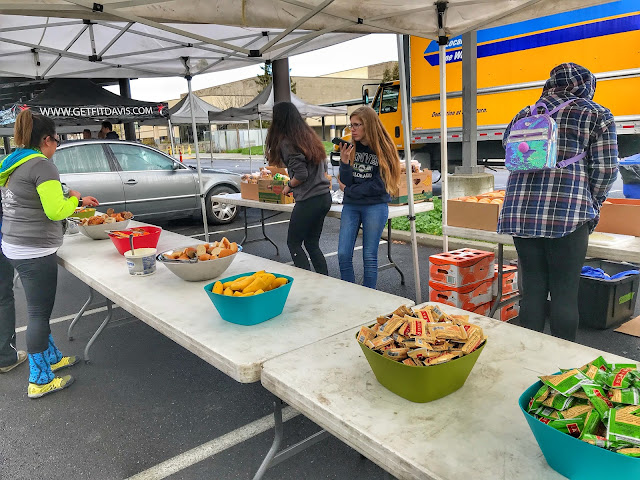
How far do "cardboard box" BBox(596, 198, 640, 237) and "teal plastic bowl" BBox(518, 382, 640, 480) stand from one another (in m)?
2.64

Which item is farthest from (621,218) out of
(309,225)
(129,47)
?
(129,47)

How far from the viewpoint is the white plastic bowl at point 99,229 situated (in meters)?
3.65

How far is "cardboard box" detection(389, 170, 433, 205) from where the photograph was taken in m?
4.94

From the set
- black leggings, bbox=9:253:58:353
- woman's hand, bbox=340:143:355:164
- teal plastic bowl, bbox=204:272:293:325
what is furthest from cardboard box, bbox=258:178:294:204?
teal plastic bowl, bbox=204:272:293:325

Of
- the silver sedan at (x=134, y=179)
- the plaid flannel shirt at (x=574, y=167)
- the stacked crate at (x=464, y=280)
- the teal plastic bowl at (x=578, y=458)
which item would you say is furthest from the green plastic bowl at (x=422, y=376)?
the silver sedan at (x=134, y=179)

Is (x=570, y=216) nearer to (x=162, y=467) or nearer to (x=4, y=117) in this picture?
(x=162, y=467)

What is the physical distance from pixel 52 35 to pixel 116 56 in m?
0.86

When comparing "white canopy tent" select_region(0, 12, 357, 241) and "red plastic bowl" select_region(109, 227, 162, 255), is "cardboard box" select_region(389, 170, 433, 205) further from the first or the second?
"red plastic bowl" select_region(109, 227, 162, 255)

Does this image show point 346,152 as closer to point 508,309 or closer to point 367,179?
point 367,179

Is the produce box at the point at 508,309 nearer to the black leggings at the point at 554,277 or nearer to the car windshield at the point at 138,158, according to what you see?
the black leggings at the point at 554,277

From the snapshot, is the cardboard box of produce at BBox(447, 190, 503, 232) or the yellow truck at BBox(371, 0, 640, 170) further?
the yellow truck at BBox(371, 0, 640, 170)

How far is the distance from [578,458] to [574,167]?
1882mm

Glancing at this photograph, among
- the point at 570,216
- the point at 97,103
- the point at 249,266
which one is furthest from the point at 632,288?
the point at 97,103

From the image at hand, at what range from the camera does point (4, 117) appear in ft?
33.7
